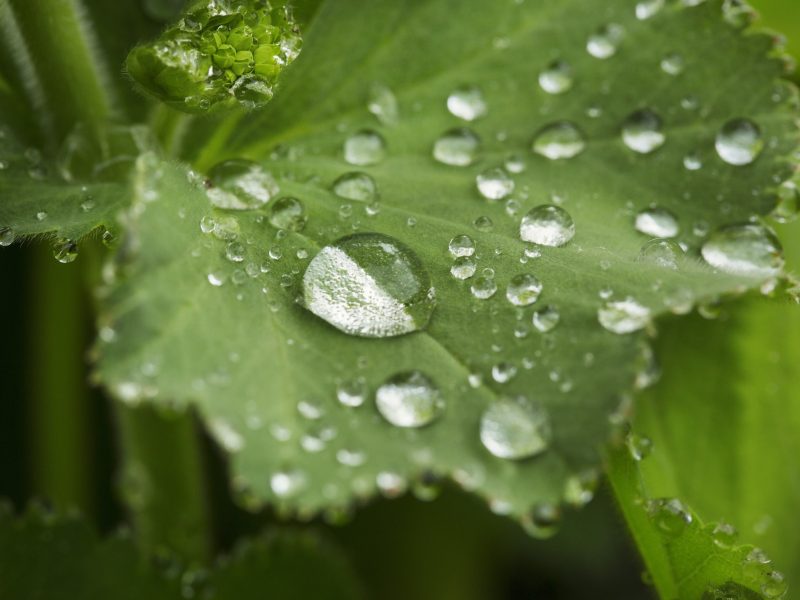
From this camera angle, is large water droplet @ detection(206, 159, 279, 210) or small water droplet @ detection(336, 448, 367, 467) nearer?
small water droplet @ detection(336, 448, 367, 467)

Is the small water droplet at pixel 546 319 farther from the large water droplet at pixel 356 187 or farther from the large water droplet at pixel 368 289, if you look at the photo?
the large water droplet at pixel 356 187

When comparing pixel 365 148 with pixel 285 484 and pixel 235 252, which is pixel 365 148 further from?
pixel 285 484

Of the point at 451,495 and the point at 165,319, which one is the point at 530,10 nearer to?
the point at 165,319

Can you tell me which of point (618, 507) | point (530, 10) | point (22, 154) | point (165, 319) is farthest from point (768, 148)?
point (22, 154)

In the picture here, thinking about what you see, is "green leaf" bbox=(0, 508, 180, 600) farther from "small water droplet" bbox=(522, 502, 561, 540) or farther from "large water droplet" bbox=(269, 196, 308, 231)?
"small water droplet" bbox=(522, 502, 561, 540)

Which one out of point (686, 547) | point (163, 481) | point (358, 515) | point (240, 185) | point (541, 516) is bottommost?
point (358, 515)

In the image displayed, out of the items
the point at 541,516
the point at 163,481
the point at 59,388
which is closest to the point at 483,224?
the point at 541,516

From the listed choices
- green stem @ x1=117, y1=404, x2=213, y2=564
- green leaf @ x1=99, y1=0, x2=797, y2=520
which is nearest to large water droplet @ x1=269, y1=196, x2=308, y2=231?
green leaf @ x1=99, y1=0, x2=797, y2=520
